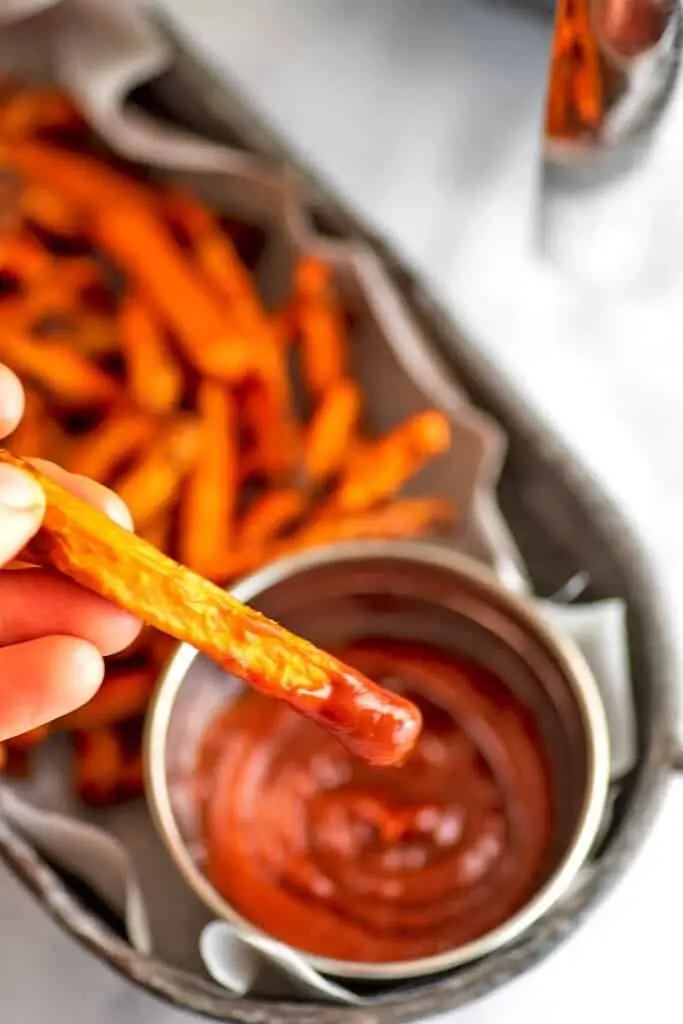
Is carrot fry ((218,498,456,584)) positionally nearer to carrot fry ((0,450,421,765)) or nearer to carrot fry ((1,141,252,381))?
carrot fry ((1,141,252,381))

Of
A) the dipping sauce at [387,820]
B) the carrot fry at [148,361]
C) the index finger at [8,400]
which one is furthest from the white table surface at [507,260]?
the index finger at [8,400]

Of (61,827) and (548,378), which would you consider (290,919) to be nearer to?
(61,827)

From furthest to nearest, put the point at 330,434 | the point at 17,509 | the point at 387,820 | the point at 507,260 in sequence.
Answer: the point at 507,260
the point at 330,434
the point at 387,820
the point at 17,509

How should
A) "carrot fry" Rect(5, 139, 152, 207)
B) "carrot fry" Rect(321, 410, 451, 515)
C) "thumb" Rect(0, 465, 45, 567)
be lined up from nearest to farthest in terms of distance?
"thumb" Rect(0, 465, 45, 567) → "carrot fry" Rect(321, 410, 451, 515) → "carrot fry" Rect(5, 139, 152, 207)

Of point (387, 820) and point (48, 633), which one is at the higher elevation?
point (48, 633)

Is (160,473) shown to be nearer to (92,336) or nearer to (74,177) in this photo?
(92,336)

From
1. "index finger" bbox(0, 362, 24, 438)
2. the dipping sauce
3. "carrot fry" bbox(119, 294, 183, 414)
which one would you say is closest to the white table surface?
the dipping sauce

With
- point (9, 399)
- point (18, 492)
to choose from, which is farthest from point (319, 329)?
point (18, 492)
